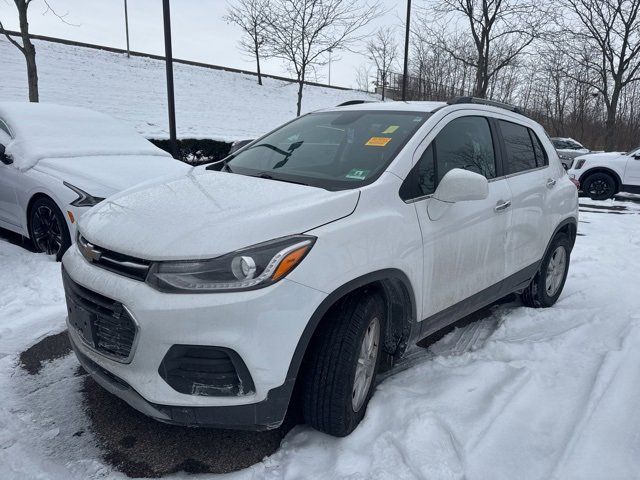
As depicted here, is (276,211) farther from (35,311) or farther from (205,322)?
(35,311)

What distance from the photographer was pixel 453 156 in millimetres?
3154

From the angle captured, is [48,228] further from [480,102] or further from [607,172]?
[607,172]

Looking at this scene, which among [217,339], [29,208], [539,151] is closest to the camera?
[217,339]

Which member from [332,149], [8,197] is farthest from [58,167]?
[332,149]

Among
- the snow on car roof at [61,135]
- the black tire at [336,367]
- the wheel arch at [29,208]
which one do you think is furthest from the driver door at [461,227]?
the snow on car roof at [61,135]

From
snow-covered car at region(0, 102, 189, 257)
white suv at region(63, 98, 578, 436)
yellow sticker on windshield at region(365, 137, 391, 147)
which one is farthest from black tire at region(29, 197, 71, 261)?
yellow sticker on windshield at region(365, 137, 391, 147)

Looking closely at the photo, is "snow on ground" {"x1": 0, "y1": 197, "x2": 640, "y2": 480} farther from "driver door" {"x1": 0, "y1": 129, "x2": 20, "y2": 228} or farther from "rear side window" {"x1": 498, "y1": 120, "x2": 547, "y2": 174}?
"driver door" {"x1": 0, "y1": 129, "x2": 20, "y2": 228}

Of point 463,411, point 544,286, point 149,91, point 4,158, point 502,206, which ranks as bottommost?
point 463,411

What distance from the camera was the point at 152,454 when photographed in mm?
2359

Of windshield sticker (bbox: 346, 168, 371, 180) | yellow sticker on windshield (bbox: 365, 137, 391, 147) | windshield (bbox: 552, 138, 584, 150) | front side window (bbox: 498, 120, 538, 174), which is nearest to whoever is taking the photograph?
windshield sticker (bbox: 346, 168, 371, 180)

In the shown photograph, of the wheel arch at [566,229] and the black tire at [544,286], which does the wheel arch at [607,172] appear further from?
the black tire at [544,286]

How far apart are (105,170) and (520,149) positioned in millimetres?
3913

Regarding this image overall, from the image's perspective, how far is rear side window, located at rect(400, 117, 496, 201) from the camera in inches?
111

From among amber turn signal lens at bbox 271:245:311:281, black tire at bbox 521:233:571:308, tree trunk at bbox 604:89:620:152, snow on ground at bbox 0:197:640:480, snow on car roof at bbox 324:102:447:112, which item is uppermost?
tree trunk at bbox 604:89:620:152
